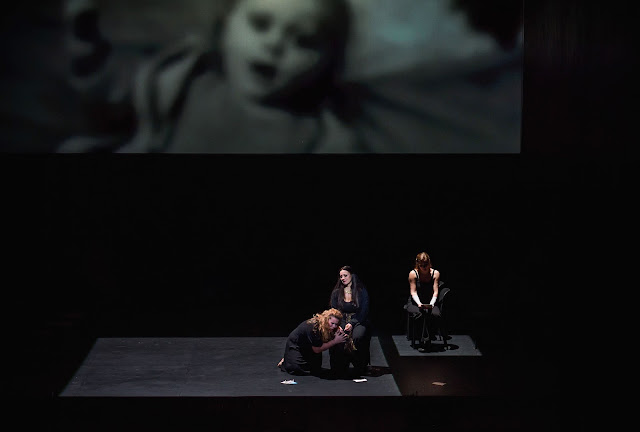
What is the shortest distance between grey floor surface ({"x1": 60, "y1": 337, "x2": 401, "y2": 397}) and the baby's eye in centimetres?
314

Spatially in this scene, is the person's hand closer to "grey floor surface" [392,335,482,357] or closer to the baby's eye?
"grey floor surface" [392,335,482,357]

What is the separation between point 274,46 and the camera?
433 inches

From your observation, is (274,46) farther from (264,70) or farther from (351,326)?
(351,326)

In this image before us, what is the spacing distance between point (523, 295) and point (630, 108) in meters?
3.94

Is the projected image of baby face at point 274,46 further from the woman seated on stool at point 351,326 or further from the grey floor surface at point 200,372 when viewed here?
the grey floor surface at point 200,372

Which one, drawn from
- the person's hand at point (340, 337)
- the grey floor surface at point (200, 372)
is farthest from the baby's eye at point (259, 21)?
the person's hand at point (340, 337)

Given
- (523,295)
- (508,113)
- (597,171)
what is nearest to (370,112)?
(508,113)

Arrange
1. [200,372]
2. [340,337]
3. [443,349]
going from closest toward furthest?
[340,337], [200,372], [443,349]

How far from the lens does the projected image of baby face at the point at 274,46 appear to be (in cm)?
1093

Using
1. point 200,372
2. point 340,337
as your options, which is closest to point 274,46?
point 340,337

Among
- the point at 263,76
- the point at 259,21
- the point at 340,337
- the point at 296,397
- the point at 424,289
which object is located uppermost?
the point at 259,21

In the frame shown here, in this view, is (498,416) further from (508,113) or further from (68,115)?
(68,115)

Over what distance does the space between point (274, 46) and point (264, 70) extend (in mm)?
261

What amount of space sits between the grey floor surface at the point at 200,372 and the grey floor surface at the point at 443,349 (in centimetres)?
24
